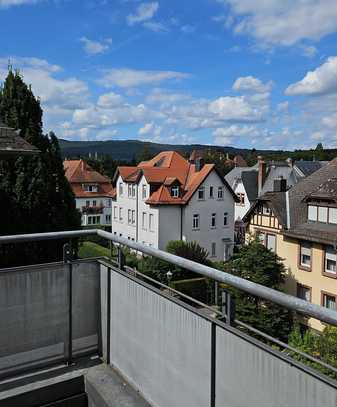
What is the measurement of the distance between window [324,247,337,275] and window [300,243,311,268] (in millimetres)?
1170

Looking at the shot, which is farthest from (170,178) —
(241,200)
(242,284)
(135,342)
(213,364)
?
(242,284)

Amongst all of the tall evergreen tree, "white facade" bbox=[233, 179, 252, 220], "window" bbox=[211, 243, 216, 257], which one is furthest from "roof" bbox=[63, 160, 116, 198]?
the tall evergreen tree

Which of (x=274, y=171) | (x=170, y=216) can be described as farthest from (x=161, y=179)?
(x=274, y=171)

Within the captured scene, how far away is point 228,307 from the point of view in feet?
6.53

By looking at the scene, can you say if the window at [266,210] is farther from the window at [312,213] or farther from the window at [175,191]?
the window at [175,191]

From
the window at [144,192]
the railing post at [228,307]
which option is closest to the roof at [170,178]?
the window at [144,192]

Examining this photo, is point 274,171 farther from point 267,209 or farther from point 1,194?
point 1,194

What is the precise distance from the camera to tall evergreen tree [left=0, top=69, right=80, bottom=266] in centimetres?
1441

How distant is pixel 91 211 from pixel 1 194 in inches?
1531

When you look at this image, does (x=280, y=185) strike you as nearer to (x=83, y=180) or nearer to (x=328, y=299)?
(x=328, y=299)

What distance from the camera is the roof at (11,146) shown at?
24.2ft

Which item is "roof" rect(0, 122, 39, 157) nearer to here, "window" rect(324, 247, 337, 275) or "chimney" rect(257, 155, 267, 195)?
"window" rect(324, 247, 337, 275)

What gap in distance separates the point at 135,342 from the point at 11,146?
5739mm

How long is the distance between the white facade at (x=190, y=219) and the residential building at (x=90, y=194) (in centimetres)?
1656
